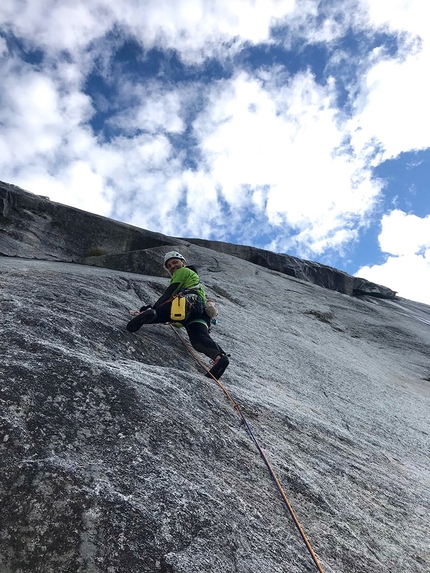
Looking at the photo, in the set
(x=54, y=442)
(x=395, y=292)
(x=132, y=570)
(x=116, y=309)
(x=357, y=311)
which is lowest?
(x=132, y=570)

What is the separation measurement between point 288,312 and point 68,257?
23.9 feet

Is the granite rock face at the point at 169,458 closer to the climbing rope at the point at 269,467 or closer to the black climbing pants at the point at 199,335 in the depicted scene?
the climbing rope at the point at 269,467

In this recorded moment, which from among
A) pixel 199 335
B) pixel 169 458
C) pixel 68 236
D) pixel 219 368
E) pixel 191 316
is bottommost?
pixel 169 458

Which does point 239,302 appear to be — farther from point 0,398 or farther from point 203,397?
point 0,398

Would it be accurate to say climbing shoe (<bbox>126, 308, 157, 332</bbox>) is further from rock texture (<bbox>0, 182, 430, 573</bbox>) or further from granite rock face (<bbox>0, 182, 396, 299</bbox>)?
granite rock face (<bbox>0, 182, 396, 299</bbox>)

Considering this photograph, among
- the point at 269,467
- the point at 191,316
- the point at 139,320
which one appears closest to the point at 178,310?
the point at 191,316

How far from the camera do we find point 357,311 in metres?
16.0

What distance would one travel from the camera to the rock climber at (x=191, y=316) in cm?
554

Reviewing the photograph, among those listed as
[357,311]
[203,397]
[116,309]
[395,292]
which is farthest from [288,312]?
[395,292]

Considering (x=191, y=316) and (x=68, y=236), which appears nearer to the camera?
(x=191, y=316)

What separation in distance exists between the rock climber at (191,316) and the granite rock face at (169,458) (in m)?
0.24

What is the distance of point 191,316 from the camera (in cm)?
652

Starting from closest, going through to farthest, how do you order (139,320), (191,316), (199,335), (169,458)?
(169,458), (139,320), (199,335), (191,316)

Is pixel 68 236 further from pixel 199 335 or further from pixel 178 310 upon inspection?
pixel 199 335
